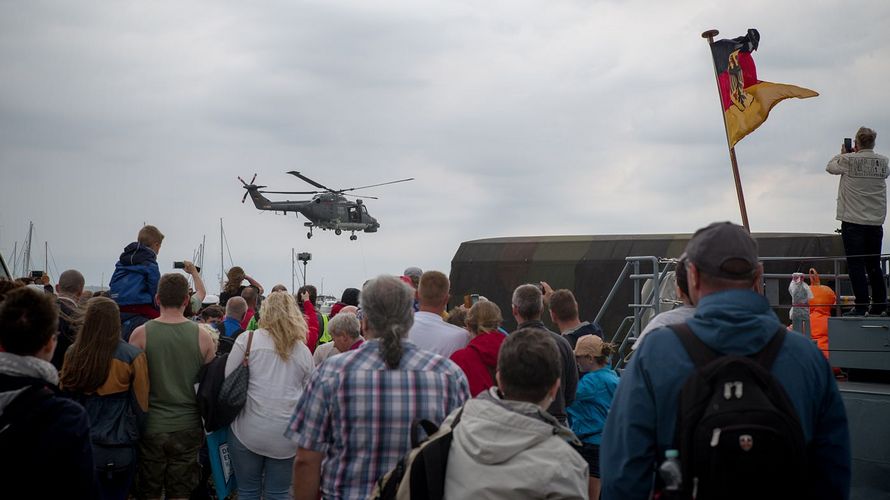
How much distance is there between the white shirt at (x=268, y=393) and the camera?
5.80 metres

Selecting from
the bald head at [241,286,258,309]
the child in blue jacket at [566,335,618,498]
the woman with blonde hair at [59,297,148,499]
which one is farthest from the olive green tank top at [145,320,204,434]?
the bald head at [241,286,258,309]

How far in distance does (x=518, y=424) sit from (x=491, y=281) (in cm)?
1654

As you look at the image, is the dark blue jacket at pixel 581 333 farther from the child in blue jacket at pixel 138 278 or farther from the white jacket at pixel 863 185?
the child in blue jacket at pixel 138 278

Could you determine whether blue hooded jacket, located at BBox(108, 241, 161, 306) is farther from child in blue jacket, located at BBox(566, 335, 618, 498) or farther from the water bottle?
the water bottle

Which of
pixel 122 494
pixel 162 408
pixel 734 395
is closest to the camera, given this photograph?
pixel 734 395

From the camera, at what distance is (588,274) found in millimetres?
18000

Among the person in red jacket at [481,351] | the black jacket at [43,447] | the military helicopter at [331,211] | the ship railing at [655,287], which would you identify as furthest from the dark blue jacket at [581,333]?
the military helicopter at [331,211]

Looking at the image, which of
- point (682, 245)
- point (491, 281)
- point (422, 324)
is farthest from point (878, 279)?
point (491, 281)

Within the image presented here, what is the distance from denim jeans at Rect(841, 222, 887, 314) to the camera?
26.7ft

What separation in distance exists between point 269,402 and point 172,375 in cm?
72

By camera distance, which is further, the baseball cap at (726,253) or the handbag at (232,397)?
the handbag at (232,397)

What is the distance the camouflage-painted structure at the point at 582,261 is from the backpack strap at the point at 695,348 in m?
13.4

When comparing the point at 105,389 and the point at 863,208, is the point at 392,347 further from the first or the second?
the point at 863,208

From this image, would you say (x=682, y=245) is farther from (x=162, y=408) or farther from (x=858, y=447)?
(x=162, y=408)
